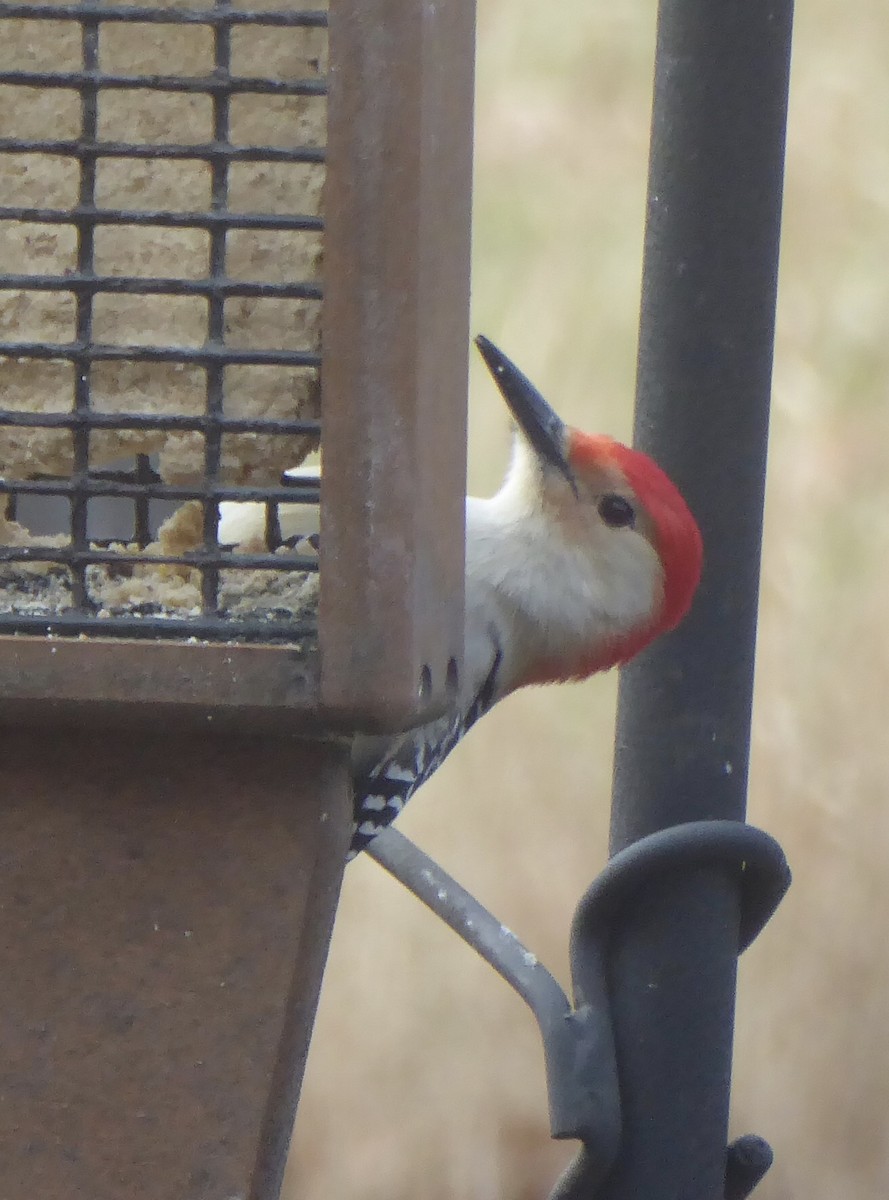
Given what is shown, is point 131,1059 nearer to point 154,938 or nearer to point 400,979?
point 154,938

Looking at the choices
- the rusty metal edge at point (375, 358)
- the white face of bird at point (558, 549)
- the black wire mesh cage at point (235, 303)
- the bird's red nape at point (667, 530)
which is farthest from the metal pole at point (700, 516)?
the rusty metal edge at point (375, 358)

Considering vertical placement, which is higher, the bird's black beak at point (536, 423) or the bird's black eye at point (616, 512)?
the bird's black beak at point (536, 423)

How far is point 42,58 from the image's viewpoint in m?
1.43

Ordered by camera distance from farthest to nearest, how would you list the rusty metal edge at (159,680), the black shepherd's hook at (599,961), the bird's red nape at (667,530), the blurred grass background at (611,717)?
the blurred grass background at (611,717)
the bird's red nape at (667,530)
the black shepherd's hook at (599,961)
the rusty metal edge at (159,680)

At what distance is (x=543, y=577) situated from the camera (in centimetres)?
251

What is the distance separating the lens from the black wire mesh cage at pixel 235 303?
127cm

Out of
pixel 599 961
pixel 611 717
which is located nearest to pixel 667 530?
pixel 599 961

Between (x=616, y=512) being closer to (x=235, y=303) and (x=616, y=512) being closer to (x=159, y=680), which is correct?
(x=235, y=303)

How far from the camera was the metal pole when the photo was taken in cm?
196

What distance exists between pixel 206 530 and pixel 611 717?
2772mm

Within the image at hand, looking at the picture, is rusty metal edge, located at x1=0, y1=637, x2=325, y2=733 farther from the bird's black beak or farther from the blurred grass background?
the blurred grass background

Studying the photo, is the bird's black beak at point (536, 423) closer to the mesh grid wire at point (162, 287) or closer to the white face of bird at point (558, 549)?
the white face of bird at point (558, 549)

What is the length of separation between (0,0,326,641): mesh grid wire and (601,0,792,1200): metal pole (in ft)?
2.09

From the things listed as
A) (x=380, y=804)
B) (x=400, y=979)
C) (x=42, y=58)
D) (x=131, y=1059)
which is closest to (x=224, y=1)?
(x=42, y=58)
